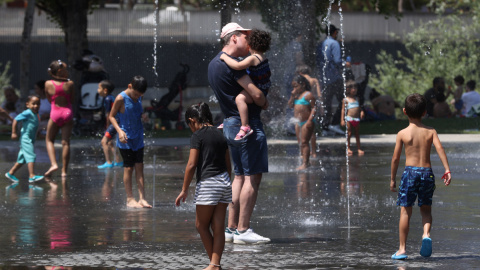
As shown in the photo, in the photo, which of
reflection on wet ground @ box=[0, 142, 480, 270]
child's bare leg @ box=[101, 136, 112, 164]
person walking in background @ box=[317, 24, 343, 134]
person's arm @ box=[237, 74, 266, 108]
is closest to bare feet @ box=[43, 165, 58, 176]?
reflection on wet ground @ box=[0, 142, 480, 270]

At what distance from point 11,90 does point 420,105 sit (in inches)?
660

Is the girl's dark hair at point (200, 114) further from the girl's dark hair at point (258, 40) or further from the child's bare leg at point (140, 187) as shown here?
the child's bare leg at point (140, 187)

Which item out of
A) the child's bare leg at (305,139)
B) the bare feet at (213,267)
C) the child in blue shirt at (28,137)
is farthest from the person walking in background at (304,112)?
the bare feet at (213,267)

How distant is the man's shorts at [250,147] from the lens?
29.3 ft

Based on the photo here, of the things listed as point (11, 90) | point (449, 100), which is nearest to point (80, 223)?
point (11, 90)

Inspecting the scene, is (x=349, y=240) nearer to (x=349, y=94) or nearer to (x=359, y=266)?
(x=359, y=266)

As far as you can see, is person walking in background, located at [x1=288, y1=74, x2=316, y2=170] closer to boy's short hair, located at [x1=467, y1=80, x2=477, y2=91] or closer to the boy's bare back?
the boy's bare back

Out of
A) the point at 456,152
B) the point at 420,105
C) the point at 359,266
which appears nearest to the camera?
the point at 359,266

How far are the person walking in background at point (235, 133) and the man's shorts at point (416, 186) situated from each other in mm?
1330

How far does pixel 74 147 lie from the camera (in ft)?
63.3

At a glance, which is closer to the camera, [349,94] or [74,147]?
[349,94]

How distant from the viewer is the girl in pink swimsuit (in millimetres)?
14195

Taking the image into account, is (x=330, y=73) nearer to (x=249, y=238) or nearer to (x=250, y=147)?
(x=250, y=147)

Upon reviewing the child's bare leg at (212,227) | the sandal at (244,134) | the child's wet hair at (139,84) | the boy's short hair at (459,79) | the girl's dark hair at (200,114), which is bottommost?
the child's bare leg at (212,227)
